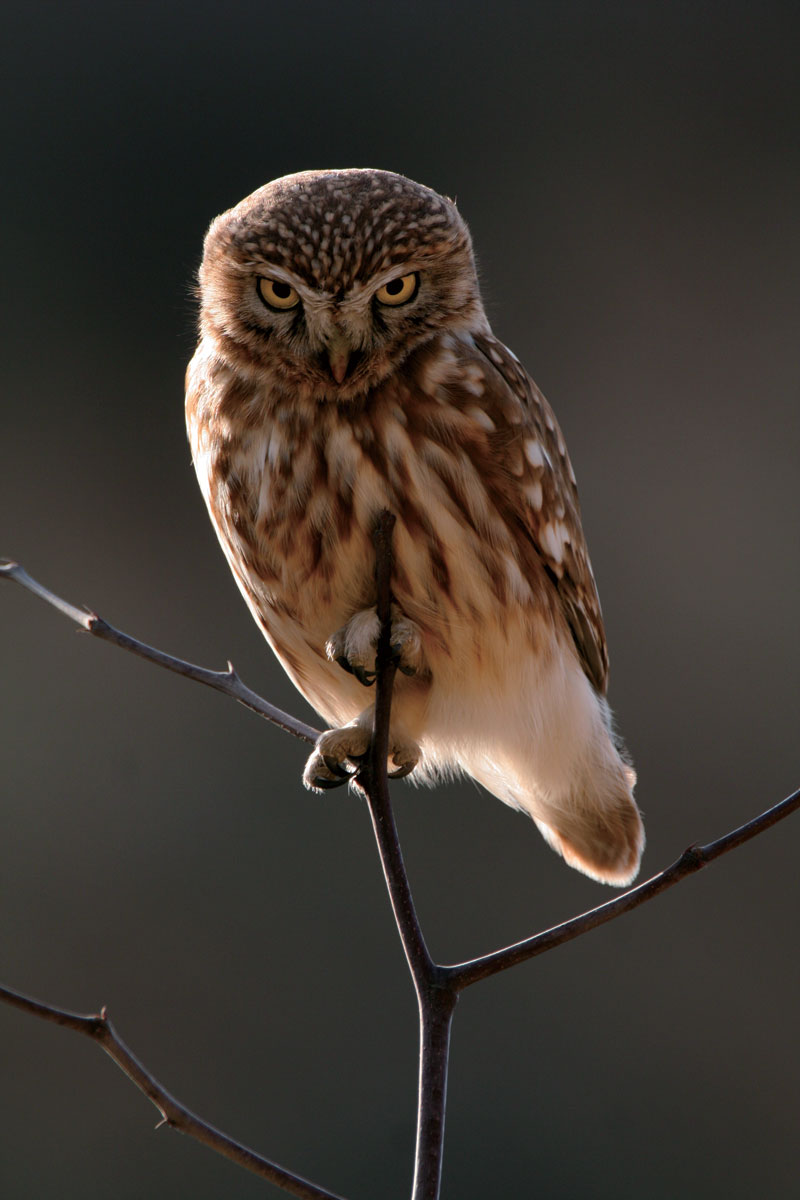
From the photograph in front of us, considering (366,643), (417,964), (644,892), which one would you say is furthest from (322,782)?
(644,892)

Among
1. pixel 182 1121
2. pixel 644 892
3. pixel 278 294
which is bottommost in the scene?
pixel 644 892

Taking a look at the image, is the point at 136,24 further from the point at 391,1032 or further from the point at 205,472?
the point at 391,1032

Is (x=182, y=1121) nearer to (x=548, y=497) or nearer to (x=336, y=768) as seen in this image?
(x=336, y=768)

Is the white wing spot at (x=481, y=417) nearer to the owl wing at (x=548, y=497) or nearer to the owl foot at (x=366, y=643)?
the owl wing at (x=548, y=497)

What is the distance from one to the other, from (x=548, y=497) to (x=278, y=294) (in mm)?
556

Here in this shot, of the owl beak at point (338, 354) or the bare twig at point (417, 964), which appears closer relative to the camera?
the bare twig at point (417, 964)

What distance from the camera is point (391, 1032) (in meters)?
4.18

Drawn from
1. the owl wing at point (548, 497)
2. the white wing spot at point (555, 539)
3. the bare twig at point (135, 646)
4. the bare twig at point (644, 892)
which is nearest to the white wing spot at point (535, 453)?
the owl wing at point (548, 497)

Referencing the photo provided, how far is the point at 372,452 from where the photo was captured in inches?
73.3

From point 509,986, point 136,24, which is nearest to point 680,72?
point 136,24

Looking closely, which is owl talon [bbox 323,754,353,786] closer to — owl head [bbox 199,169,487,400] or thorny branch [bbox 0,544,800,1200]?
thorny branch [bbox 0,544,800,1200]

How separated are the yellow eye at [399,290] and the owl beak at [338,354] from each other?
0.34 feet

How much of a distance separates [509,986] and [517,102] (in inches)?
128

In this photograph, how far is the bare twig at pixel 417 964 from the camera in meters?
1.13
